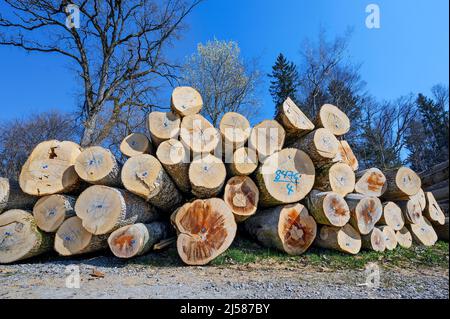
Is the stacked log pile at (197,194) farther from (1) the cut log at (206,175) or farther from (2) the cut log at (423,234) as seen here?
(2) the cut log at (423,234)

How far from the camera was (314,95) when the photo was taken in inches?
555

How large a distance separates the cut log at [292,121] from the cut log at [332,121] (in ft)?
0.54

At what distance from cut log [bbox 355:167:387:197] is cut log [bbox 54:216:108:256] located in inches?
156

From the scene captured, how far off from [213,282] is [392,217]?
10.4ft

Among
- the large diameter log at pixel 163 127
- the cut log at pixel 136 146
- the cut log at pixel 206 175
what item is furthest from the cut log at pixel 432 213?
the cut log at pixel 136 146

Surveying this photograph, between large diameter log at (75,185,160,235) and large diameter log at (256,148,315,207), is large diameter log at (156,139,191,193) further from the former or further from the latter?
large diameter log at (256,148,315,207)

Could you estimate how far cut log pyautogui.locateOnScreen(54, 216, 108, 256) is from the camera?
3.53 m

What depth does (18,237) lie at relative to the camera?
361cm

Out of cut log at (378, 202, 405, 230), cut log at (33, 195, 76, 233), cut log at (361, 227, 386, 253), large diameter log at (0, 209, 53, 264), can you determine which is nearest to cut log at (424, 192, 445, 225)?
cut log at (378, 202, 405, 230)

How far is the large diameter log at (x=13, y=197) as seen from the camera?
12.3 ft

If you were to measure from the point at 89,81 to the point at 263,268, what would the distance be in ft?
32.2

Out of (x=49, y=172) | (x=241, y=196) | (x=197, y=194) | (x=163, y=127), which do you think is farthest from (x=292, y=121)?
(x=49, y=172)

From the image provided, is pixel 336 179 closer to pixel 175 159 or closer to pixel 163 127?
pixel 175 159
